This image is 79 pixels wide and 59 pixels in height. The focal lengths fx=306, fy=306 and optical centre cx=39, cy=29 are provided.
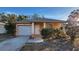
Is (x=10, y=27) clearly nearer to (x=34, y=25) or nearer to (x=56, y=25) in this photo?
(x=34, y=25)

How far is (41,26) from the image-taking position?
5312 millimetres

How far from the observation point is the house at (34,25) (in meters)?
5.30

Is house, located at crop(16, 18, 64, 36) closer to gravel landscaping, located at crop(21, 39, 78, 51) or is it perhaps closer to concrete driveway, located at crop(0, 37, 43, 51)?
concrete driveway, located at crop(0, 37, 43, 51)

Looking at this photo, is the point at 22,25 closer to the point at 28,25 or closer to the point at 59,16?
the point at 28,25

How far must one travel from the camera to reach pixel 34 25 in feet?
17.5

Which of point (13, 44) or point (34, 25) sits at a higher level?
point (34, 25)

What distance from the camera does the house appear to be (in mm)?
5297

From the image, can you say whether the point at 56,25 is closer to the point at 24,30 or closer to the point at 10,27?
the point at 24,30

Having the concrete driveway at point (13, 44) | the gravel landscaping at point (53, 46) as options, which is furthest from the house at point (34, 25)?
the gravel landscaping at point (53, 46)

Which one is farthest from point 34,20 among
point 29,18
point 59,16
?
point 59,16

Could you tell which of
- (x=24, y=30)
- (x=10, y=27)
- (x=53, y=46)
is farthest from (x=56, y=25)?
(x=10, y=27)

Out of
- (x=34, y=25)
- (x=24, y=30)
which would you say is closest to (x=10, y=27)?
(x=24, y=30)

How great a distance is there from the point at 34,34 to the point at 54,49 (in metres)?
0.44

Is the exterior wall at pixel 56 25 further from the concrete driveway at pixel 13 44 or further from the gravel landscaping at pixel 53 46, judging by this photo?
the concrete driveway at pixel 13 44
